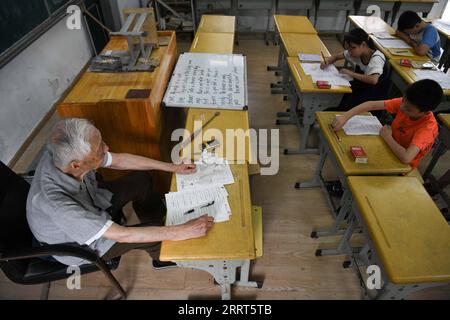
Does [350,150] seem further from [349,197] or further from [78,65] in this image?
[78,65]

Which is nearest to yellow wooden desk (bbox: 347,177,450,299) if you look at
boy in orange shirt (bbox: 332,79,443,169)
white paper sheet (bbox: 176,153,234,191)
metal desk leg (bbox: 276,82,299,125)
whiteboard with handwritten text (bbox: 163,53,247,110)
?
boy in orange shirt (bbox: 332,79,443,169)

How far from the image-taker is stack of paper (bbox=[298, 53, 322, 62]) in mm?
2570

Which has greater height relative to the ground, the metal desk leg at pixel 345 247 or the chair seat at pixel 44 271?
the chair seat at pixel 44 271

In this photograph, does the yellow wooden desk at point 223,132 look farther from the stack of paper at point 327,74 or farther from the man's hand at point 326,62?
the man's hand at point 326,62

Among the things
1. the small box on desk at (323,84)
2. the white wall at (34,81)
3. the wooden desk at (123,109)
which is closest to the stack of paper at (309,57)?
the small box on desk at (323,84)

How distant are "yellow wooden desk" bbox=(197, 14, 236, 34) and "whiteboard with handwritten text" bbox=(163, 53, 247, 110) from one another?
754mm

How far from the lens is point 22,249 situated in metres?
1.16

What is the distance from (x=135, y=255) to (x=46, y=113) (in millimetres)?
2045

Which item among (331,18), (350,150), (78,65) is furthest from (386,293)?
(331,18)

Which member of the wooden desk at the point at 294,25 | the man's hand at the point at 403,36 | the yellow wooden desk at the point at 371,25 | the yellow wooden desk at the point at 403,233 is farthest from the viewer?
the yellow wooden desk at the point at 371,25

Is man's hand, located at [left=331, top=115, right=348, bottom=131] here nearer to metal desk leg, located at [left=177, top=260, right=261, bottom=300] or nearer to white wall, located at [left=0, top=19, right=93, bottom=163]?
metal desk leg, located at [left=177, top=260, right=261, bottom=300]

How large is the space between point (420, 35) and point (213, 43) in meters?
2.13

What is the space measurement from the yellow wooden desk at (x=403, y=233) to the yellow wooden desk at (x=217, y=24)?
7.47ft

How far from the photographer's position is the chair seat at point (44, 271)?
50.6 inches
